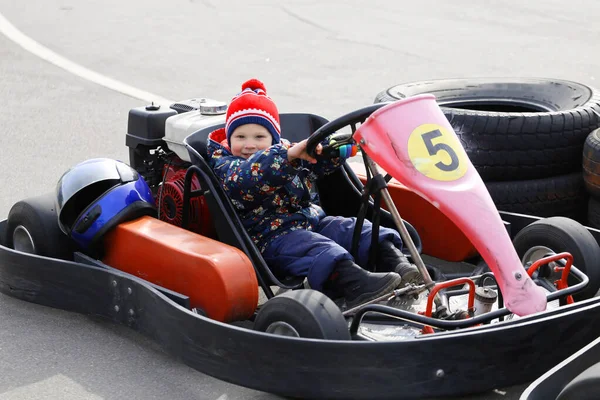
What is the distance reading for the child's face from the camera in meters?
4.16

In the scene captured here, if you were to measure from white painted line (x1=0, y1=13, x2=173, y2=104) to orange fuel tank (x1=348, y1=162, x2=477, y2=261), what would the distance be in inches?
134

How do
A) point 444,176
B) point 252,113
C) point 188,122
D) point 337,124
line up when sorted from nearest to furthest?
point 444,176 → point 337,124 → point 252,113 → point 188,122

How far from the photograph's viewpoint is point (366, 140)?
12.1 ft

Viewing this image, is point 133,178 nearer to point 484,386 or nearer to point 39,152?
point 484,386


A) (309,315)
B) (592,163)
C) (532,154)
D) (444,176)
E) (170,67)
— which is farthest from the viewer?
(170,67)

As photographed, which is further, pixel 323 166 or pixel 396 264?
pixel 323 166

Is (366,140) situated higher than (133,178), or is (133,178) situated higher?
(366,140)

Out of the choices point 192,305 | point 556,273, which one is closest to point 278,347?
point 192,305

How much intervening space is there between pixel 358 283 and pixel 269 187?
488mm

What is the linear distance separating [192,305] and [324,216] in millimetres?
Answer: 726

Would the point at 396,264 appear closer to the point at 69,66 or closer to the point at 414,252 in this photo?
the point at 414,252

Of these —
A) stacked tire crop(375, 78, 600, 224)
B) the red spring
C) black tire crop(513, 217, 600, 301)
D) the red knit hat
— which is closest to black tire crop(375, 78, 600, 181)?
stacked tire crop(375, 78, 600, 224)

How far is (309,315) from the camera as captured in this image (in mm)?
3436

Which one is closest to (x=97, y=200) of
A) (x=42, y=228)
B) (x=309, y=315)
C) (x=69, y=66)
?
(x=42, y=228)
